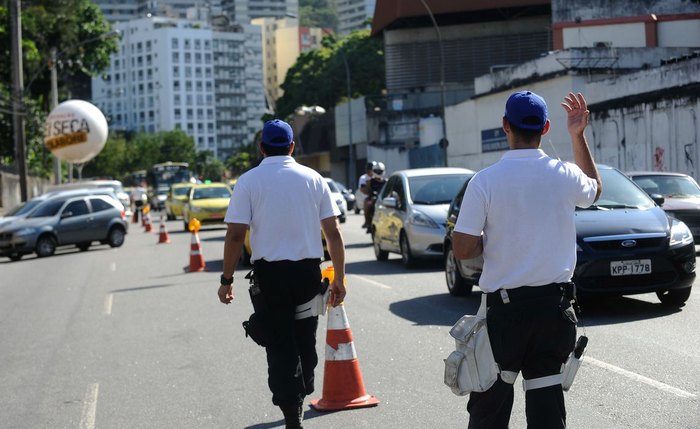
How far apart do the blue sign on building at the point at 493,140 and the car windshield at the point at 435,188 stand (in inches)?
1041

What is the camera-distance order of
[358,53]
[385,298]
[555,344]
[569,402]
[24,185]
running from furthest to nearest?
[358,53]
[24,185]
[385,298]
[569,402]
[555,344]

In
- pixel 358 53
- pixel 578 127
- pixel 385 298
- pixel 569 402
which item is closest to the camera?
pixel 578 127

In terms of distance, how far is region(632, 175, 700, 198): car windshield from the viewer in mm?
20359

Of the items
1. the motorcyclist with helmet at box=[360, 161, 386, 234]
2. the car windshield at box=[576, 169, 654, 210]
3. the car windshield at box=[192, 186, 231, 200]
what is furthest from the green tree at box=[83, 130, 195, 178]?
the car windshield at box=[576, 169, 654, 210]

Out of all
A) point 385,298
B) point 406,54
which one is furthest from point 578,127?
point 406,54

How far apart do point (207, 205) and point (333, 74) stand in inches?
2768

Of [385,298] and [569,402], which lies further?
[385,298]

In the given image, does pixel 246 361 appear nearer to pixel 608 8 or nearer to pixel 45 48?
pixel 608 8

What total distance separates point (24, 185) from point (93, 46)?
19364 millimetres

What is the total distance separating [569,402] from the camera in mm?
7621

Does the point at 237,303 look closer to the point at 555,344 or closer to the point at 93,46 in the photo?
the point at 555,344

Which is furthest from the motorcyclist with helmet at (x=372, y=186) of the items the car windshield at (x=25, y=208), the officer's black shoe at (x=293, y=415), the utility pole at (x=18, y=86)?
the utility pole at (x=18, y=86)

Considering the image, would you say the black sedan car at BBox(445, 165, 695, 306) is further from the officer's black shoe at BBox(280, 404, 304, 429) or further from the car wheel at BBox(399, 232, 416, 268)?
the car wheel at BBox(399, 232, 416, 268)

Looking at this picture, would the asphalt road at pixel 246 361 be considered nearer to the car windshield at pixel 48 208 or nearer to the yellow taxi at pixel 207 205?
the car windshield at pixel 48 208
